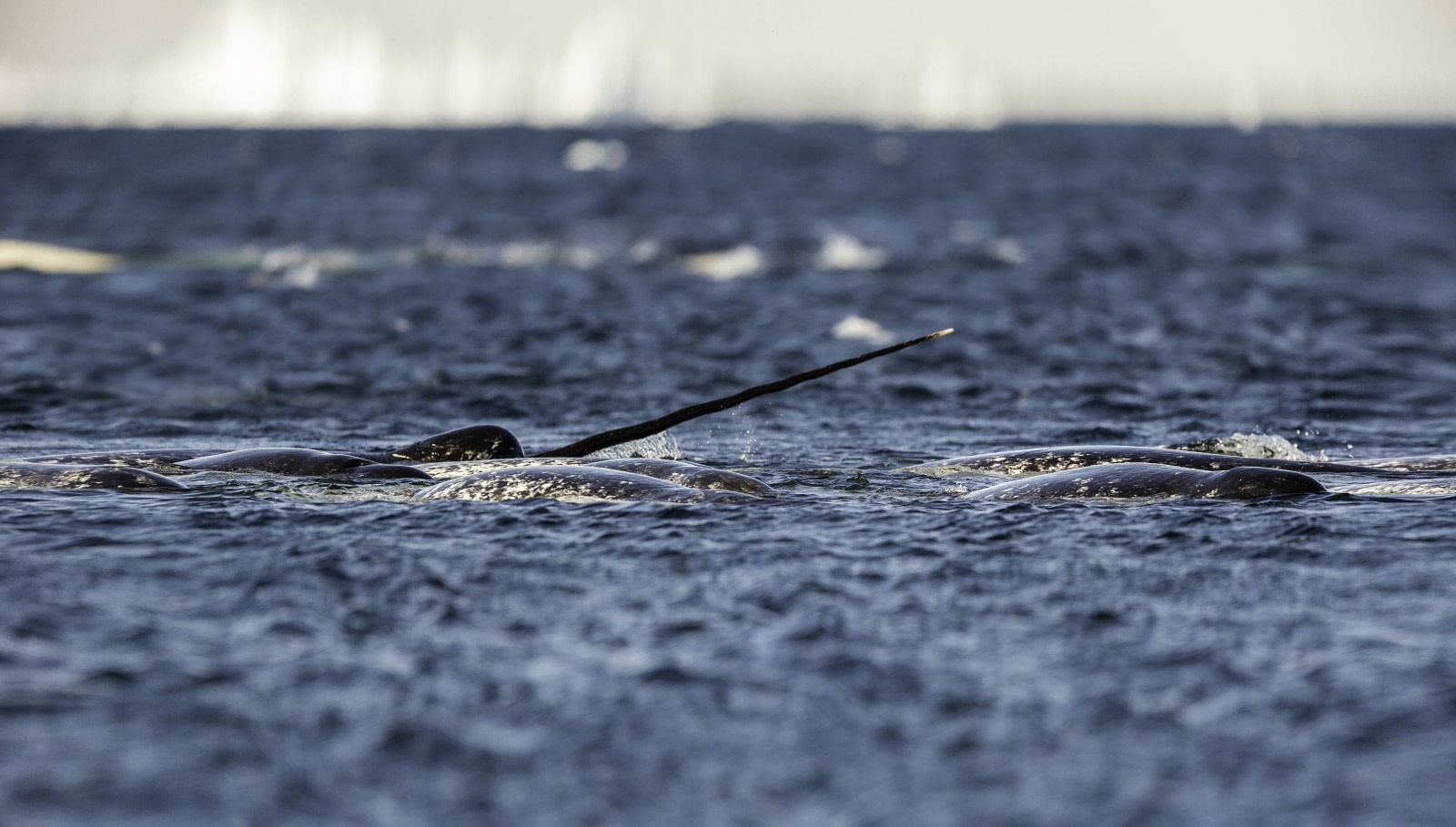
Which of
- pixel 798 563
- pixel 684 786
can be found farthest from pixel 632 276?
pixel 684 786

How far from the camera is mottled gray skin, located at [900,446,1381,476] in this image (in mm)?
13711

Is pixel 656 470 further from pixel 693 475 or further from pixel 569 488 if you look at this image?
pixel 569 488

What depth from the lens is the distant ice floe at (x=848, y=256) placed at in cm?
3512

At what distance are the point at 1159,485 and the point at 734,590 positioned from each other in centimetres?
436

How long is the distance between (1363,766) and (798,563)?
4.18 m

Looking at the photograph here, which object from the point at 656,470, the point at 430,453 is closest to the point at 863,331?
the point at 430,453

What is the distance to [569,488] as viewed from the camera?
1262 centimetres

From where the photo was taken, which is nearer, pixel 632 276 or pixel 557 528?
pixel 557 528

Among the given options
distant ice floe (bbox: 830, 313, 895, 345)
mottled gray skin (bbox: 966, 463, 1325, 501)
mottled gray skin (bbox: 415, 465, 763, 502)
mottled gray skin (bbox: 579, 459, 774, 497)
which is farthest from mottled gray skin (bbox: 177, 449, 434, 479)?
distant ice floe (bbox: 830, 313, 895, 345)

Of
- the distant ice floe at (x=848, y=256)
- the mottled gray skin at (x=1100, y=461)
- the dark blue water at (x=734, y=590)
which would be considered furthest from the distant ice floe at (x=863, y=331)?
the mottled gray skin at (x=1100, y=461)

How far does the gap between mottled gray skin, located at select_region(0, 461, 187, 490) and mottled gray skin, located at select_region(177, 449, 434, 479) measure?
827 mm

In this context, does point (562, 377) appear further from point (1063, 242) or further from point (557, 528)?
point (1063, 242)

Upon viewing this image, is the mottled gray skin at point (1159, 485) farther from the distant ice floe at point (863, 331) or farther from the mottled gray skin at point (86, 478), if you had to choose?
the distant ice floe at point (863, 331)

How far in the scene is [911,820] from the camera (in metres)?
6.53
